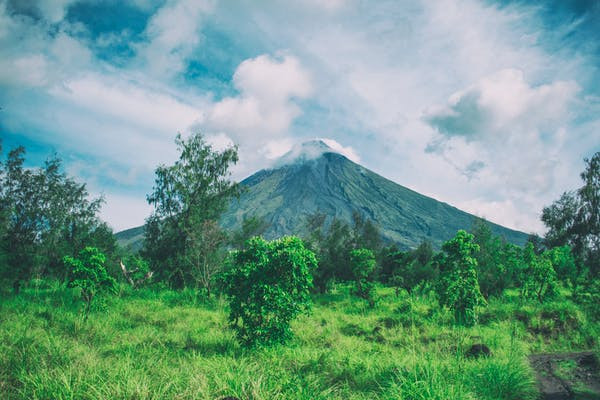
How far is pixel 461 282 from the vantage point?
14.2m

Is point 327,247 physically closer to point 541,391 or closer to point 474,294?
point 474,294

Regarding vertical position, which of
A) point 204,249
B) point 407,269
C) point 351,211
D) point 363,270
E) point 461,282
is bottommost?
point 407,269

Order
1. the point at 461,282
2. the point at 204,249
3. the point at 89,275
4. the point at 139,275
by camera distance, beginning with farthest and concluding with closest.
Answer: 1. the point at 139,275
2. the point at 204,249
3. the point at 461,282
4. the point at 89,275

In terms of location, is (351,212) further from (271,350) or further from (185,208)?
(271,350)

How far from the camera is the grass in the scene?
4387 millimetres

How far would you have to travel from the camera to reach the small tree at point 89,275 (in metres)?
13.2

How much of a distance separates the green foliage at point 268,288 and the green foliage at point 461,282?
850 cm

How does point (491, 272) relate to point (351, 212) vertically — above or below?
below

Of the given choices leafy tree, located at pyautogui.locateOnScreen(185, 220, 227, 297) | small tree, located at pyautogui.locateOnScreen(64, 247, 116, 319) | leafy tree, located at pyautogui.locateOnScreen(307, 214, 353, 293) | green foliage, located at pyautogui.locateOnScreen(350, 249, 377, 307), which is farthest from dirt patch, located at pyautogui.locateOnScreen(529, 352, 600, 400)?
leafy tree, located at pyautogui.locateOnScreen(307, 214, 353, 293)

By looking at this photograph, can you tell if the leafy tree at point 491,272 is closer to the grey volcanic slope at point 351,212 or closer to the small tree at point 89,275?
the small tree at point 89,275

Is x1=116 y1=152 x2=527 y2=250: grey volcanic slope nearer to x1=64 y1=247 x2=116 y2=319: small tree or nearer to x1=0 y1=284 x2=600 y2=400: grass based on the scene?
x1=0 y1=284 x2=600 y2=400: grass

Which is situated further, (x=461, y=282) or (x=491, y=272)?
(x=491, y=272)

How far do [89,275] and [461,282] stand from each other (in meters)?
17.1

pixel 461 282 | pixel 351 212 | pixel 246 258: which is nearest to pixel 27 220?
pixel 246 258
